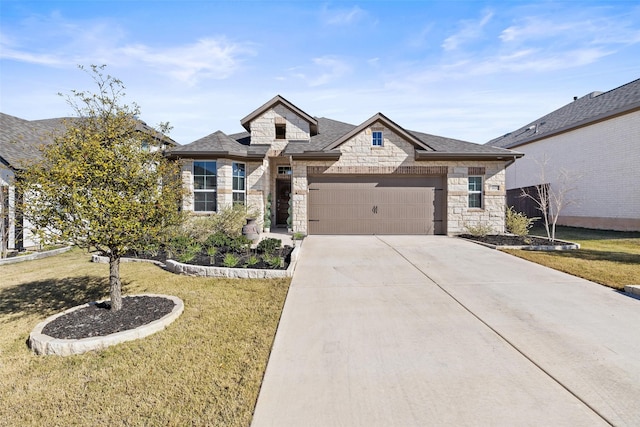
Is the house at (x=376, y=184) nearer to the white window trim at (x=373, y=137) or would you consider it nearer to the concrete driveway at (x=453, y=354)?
the white window trim at (x=373, y=137)

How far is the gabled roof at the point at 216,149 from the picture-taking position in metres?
11.6

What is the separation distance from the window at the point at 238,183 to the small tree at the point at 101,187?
27.0 feet

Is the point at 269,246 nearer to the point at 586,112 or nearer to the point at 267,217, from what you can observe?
the point at 267,217

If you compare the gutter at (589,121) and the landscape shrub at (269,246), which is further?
the gutter at (589,121)

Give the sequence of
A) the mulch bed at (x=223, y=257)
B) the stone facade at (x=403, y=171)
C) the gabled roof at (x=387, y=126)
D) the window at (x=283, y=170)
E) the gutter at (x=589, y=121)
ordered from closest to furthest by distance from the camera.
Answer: the mulch bed at (x=223, y=257) → the gabled roof at (x=387, y=126) → the stone facade at (x=403, y=171) → the gutter at (x=589, y=121) → the window at (x=283, y=170)

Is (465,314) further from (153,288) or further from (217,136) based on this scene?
(217,136)

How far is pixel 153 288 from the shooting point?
5.76m

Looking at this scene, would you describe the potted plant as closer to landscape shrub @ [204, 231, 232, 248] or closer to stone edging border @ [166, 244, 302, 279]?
landscape shrub @ [204, 231, 232, 248]

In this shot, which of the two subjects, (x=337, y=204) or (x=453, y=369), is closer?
(x=453, y=369)

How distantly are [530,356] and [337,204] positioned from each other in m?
9.90

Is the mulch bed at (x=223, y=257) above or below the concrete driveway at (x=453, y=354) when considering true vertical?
above

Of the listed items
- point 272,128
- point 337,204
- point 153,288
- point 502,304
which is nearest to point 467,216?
point 337,204

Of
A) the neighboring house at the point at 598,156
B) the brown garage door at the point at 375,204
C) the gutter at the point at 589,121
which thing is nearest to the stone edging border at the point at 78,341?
the brown garage door at the point at 375,204

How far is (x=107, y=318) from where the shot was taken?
4.18m
